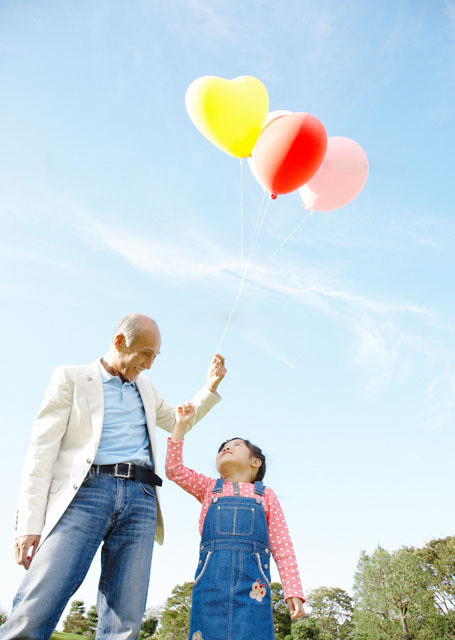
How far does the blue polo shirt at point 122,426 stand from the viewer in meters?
2.88

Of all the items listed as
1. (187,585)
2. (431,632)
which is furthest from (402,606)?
(187,585)

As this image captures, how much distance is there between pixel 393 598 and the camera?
2325 centimetres

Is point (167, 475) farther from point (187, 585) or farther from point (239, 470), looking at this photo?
point (187, 585)

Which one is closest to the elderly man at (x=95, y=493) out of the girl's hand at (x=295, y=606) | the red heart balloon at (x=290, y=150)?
the girl's hand at (x=295, y=606)

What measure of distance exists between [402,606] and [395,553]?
2.41m

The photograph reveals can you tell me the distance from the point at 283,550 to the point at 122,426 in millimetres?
1342

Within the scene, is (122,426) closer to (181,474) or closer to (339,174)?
(181,474)

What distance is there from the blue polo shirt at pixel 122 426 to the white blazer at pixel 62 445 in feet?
0.16

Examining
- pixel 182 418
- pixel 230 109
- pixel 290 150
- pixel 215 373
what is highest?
pixel 230 109

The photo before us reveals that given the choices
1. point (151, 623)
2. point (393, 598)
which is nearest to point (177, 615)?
point (151, 623)

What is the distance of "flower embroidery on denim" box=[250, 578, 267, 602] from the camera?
2980 mm

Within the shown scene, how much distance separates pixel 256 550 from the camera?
3146 mm

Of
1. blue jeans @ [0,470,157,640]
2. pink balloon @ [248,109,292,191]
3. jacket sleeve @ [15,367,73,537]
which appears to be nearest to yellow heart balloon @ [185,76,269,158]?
pink balloon @ [248,109,292,191]

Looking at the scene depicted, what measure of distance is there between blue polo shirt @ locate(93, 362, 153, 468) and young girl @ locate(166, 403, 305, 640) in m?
0.42
